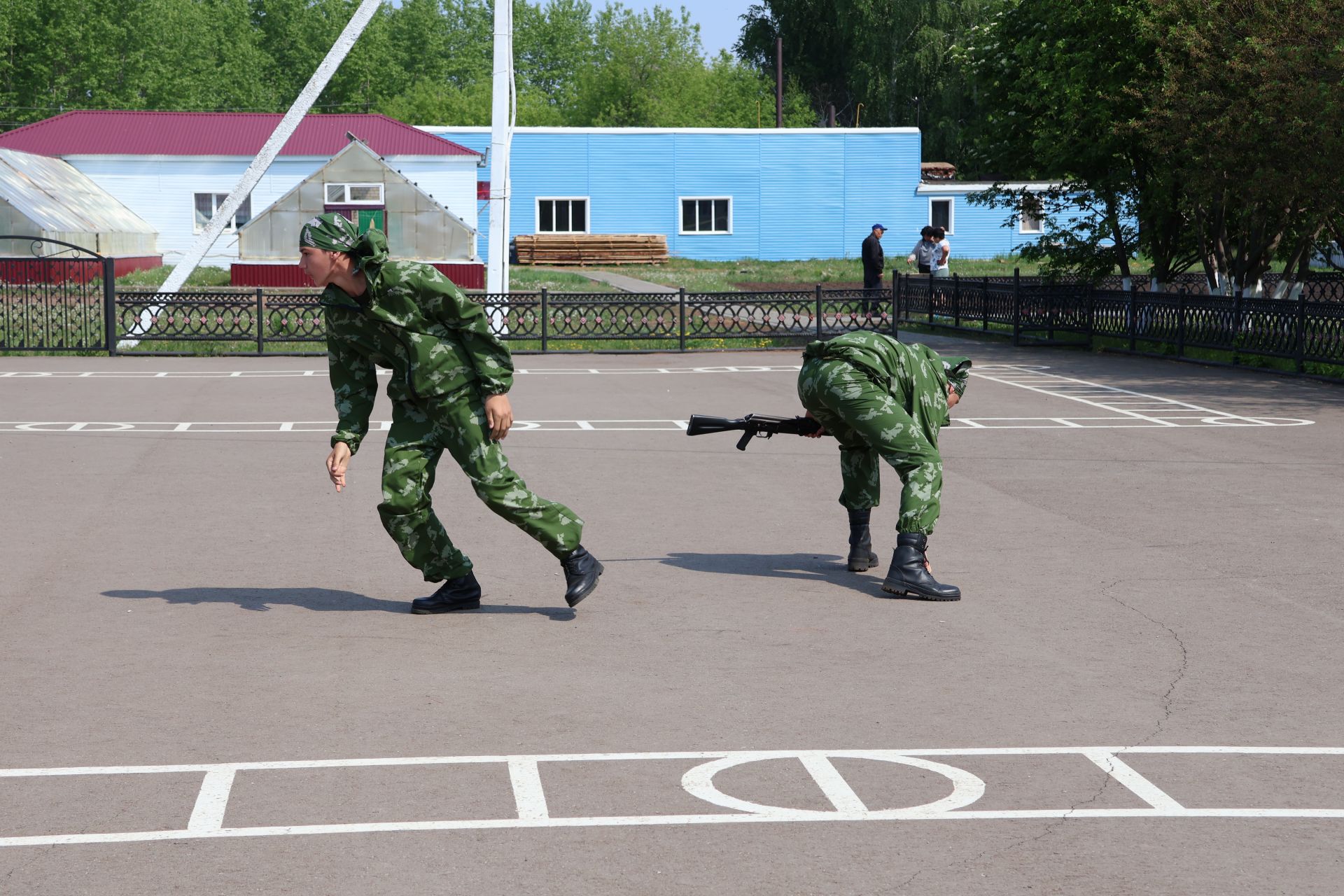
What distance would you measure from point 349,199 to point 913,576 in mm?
32882

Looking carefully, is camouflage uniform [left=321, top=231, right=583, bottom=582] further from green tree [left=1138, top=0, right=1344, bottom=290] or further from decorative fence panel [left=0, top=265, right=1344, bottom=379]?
decorative fence panel [left=0, top=265, right=1344, bottom=379]

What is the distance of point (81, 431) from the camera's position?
47.5ft

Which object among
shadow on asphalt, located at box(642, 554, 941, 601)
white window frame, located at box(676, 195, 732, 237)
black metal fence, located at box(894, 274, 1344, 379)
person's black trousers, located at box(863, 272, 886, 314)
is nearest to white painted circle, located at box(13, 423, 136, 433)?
shadow on asphalt, located at box(642, 554, 941, 601)

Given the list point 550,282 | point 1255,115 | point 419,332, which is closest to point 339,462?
point 419,332

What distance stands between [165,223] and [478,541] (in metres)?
42.7

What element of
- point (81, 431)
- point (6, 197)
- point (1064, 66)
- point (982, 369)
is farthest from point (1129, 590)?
point (6, 197)

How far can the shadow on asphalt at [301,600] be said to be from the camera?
734 cm

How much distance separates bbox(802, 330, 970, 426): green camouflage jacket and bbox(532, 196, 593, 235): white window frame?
4669 cm

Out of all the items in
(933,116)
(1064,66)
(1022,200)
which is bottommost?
(1022,200)

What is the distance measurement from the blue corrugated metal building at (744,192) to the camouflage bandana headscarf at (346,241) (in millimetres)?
47677

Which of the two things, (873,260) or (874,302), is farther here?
(873,260)

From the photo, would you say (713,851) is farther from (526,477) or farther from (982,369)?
(982,369)

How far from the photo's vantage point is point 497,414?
6.68 meters

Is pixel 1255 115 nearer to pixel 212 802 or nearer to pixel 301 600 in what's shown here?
pixel 301 600
